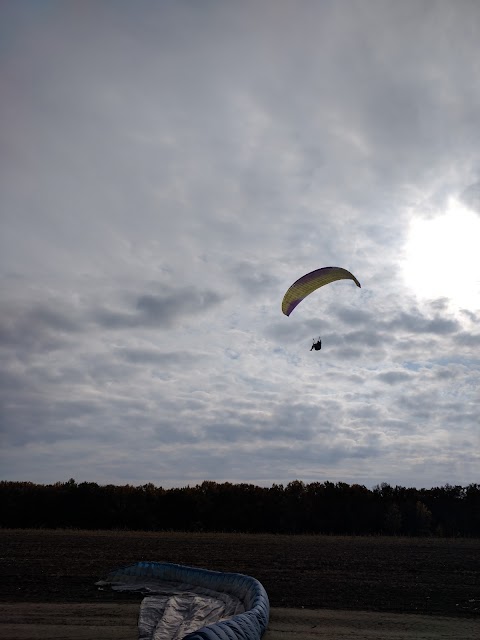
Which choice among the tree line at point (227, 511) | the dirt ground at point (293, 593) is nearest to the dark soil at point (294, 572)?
the dirt ground at point (293, 593)

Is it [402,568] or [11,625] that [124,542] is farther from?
[11,625]

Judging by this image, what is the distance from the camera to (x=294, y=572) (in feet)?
70.2

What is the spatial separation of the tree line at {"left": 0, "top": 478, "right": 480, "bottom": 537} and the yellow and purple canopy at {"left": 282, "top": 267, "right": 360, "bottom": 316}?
40276 mm

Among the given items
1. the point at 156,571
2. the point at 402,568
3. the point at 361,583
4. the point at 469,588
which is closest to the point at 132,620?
the point at 156,571

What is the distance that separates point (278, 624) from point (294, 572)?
881 centimetres

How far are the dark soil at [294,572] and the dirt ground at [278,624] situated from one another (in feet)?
3.17

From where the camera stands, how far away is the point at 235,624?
10.1 metres

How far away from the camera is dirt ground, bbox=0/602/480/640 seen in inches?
464

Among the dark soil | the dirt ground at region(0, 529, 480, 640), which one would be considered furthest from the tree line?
the dirt ground at region(0, 529, 480, 640)

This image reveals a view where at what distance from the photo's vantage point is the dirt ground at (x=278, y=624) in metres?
11.8

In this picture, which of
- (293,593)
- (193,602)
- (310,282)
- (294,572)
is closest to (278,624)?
(193,602)

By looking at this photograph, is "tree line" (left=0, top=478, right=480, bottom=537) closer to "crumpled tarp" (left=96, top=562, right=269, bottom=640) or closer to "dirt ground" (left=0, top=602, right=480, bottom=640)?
"crumpled tarp" (left=96, top=562, right=269, bottom=640)

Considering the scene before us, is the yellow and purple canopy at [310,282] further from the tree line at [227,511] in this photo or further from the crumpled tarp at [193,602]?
the tree line at [227,511]

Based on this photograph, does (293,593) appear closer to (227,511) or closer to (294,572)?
(294,572)
